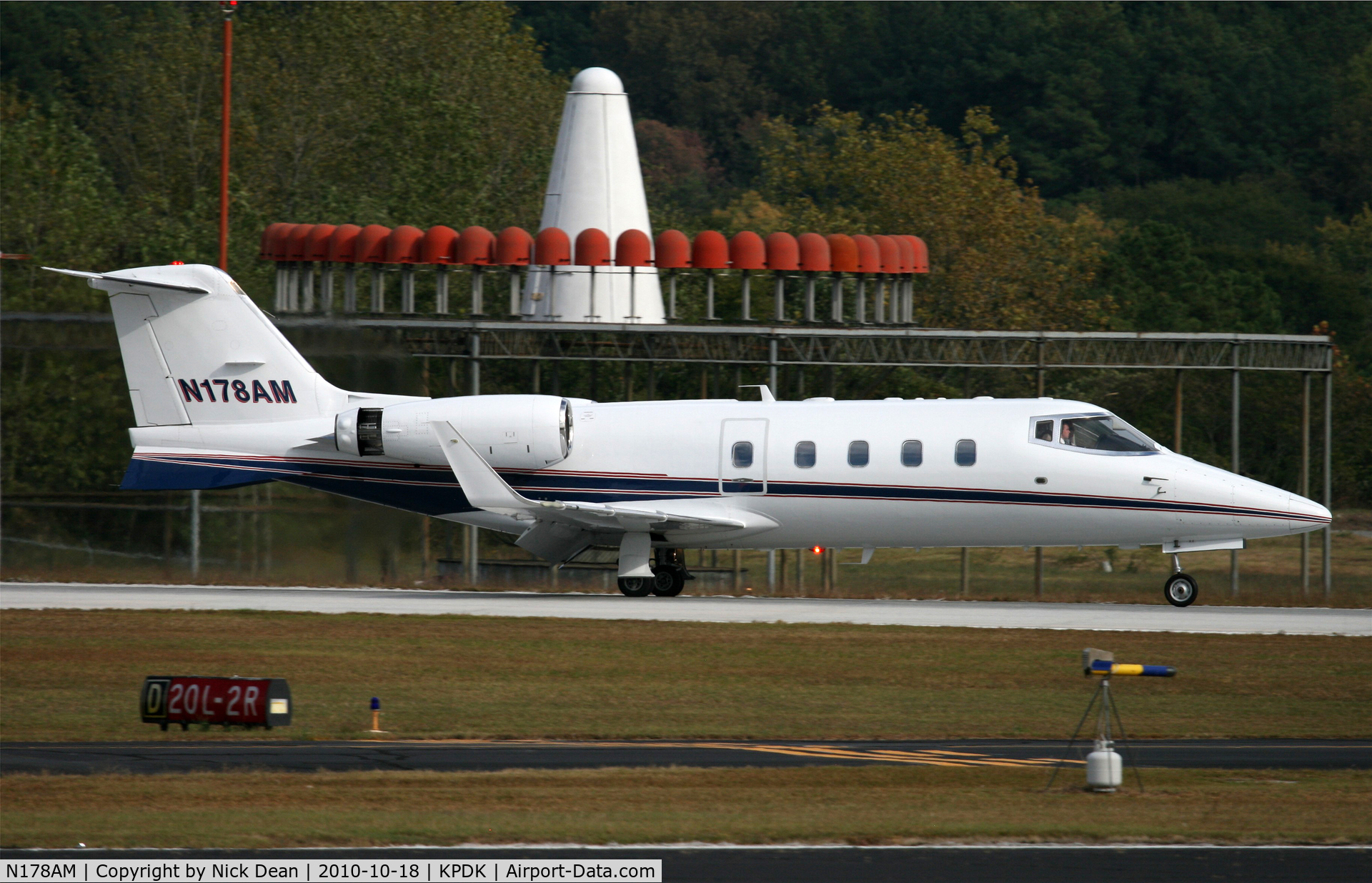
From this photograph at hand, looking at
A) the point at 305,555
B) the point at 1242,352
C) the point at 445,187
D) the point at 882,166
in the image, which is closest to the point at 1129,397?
the point at 882,166

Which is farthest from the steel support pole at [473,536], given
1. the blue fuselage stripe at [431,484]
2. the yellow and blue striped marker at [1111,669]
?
the yellow and blue striped marker at [1111,669]

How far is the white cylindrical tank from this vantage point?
47.6 feet

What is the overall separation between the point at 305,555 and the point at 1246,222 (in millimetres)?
71377

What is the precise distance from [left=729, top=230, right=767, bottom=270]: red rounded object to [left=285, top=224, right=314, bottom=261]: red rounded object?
27.1ft

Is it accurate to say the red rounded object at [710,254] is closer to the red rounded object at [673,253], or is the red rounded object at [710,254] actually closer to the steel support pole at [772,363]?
the red rounded object at [673,253]

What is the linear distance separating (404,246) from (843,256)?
834 cm

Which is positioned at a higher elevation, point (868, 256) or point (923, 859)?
point (868, 256)

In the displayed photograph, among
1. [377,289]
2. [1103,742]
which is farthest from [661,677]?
[377,289]

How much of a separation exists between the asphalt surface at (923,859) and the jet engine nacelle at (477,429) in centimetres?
1606

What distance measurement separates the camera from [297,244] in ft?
118

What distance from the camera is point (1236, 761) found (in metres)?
16.2

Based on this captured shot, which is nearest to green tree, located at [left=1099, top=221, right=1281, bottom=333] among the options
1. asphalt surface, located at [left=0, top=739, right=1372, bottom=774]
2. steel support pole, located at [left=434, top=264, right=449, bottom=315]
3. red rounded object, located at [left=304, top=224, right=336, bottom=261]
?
steel support pole, located at [left=434, top=264, right=449, bottom=315]

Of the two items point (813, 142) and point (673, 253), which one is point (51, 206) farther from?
point (813, 142)

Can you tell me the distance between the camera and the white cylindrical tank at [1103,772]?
47.6 ft
